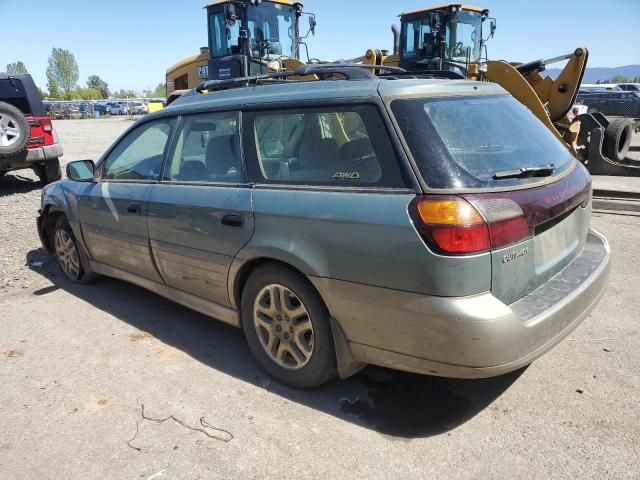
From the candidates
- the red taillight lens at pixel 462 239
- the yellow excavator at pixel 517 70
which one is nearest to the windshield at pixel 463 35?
the yellow excavator at pixel 517 70

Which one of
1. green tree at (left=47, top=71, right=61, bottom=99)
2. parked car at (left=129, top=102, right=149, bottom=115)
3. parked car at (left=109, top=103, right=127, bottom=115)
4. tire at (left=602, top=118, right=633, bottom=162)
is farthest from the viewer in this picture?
green tree at (left=47, top=71, right=61, bottom=99)

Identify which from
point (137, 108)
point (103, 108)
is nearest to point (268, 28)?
point (137, 108)

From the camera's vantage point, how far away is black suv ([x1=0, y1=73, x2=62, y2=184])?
8570 millimetres

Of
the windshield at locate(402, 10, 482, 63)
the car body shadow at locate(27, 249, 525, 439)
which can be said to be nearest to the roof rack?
the car body shadow at locate(27, 249, 525, 439)

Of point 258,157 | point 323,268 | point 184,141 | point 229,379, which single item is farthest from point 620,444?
point 184,141

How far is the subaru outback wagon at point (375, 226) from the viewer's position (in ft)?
7.80

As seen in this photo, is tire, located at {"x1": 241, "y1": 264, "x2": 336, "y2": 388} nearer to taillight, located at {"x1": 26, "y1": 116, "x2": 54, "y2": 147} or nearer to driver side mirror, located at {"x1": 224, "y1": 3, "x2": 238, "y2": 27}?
taillight, located at {"x1": 26, "y1": 116, "x2": 54, "y2": 147}

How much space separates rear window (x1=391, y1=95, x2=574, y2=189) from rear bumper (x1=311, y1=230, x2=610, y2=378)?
57 cm

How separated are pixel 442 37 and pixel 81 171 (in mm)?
9751

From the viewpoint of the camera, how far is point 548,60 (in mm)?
10453

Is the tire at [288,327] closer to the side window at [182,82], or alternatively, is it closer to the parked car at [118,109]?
the side window at [182,82]

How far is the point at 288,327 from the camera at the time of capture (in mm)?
3053

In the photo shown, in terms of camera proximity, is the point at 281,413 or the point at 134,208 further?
the point at 134,208

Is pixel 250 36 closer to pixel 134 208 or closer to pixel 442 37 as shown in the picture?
pixel 442 37
